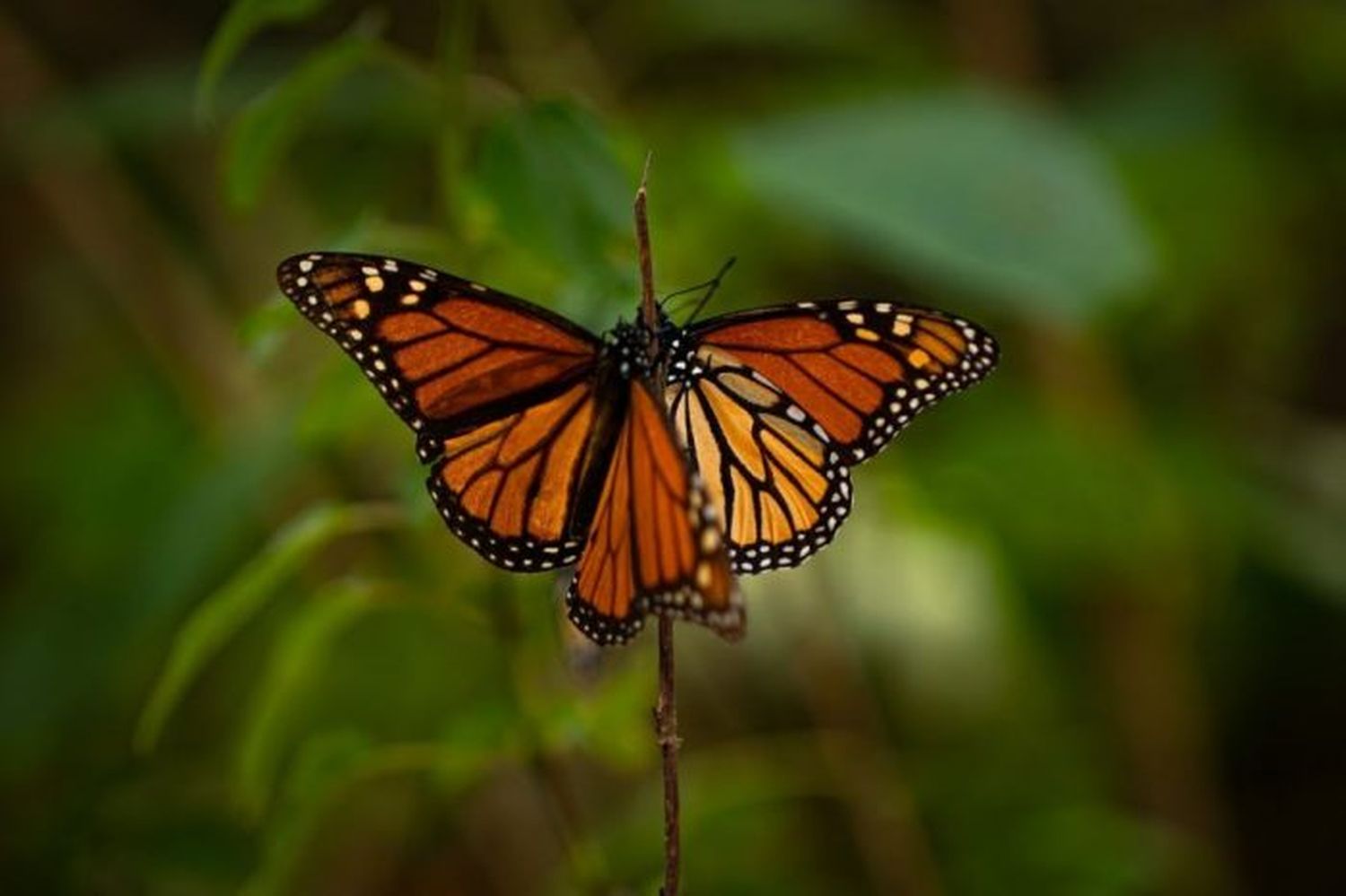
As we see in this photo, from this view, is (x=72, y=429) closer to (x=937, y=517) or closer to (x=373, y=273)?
(x=937, y=517)

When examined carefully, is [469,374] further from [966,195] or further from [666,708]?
[966,195]

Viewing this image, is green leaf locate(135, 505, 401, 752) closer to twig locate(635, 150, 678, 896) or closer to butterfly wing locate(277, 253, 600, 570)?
butterfly wing locate(277, 253, 600, 570)

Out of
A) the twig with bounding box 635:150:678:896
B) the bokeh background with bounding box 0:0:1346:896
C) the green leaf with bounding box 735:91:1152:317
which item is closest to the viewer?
the twig with bounding box 635:150:678:896

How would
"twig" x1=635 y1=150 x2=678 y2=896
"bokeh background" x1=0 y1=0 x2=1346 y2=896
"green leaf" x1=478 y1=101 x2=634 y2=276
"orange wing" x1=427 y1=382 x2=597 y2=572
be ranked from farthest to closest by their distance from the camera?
1. "bokeh background" x1=0 y1=0 x2=1346 y2=896
2. "green leaf" x1=478 y1=101 x2=634 y2=276
3. "orange wing" x1=427 y1=382 x2=597 y2=572
4. "twig" x1=635 y1=150 x2=678 y2=896

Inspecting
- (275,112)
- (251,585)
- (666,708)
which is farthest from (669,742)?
(275,112)

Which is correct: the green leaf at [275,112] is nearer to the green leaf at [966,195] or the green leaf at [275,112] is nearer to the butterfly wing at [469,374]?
the butterfly wing at [469,374]

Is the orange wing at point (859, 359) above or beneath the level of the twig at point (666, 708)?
above

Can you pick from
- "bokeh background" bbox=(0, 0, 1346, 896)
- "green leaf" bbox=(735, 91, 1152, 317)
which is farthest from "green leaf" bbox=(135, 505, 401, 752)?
"green leaf" bbox=(735, 91, 1152, 317)

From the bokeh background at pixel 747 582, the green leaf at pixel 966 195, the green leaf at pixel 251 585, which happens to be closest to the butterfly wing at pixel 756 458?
the bokeh background at pixel 747 582
